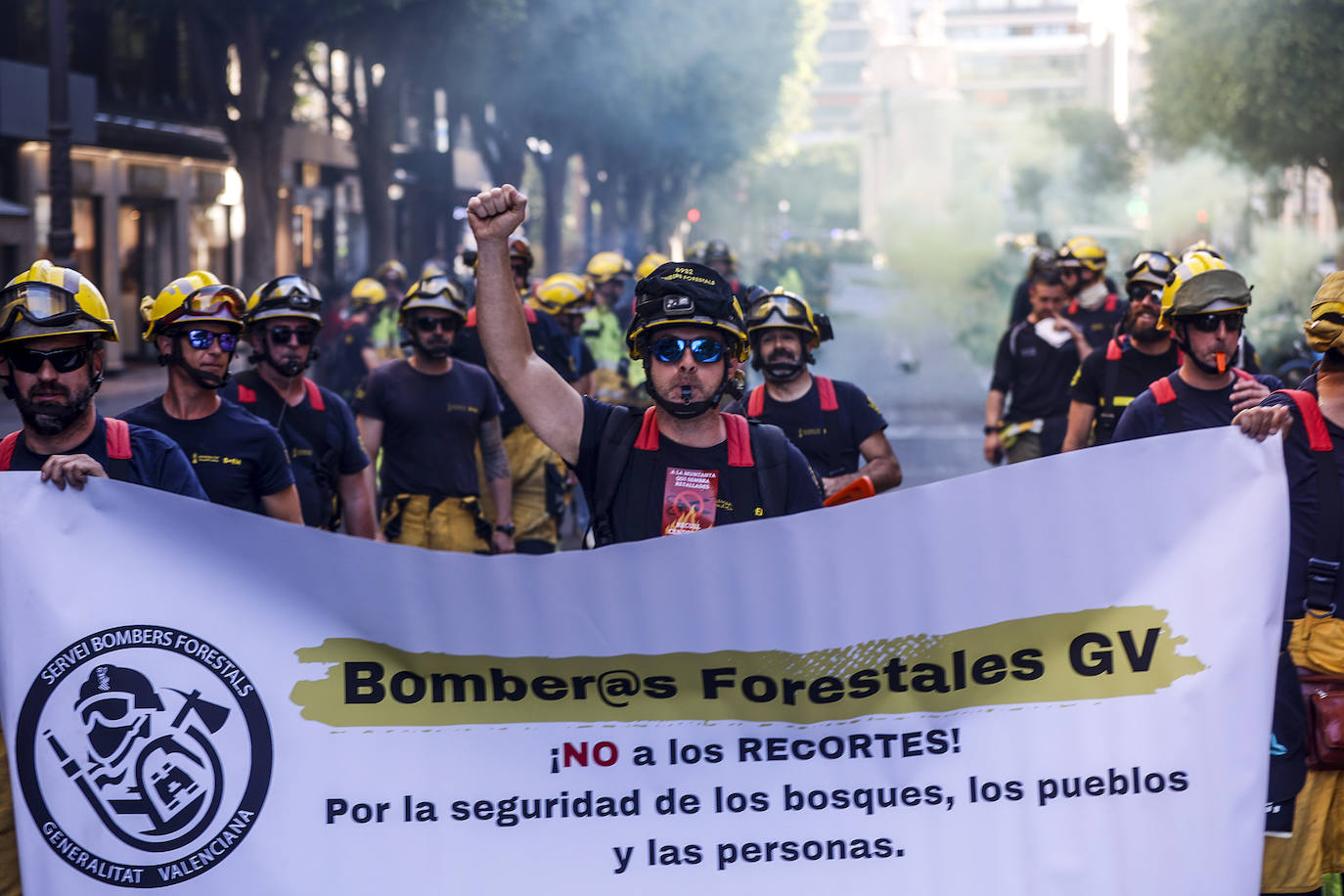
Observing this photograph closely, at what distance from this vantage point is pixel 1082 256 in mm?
11336

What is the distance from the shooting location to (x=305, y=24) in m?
24.4

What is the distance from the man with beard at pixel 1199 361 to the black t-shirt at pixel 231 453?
275 centimetres

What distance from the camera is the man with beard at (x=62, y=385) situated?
15.1ft

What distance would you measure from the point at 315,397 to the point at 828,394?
207 cm

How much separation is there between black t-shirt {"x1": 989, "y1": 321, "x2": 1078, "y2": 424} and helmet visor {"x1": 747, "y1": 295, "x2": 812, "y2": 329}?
9.92 ft

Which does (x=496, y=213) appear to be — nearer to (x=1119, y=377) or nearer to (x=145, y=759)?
(x=145, y=759)

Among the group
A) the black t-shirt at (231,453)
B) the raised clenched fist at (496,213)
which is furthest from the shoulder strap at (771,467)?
the black t-shirt at (231,453)

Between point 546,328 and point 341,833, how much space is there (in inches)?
277

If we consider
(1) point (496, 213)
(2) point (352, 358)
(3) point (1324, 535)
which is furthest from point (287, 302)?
(2) point (352, 358)

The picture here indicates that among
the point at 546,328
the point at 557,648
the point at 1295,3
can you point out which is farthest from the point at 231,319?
the point at 1295,3

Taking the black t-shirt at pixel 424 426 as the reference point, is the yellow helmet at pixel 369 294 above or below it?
above

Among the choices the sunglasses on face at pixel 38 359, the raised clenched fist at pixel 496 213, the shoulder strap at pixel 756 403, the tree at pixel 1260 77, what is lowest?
→ the shoulder strap at pixel 756 403

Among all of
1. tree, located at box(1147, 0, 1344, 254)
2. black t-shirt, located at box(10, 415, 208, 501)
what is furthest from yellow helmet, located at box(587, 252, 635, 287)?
tree, located at box(1147, 0, 1344, 254)

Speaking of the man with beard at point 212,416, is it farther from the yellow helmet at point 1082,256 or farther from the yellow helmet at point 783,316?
the yellow helmet at point 1082,256
